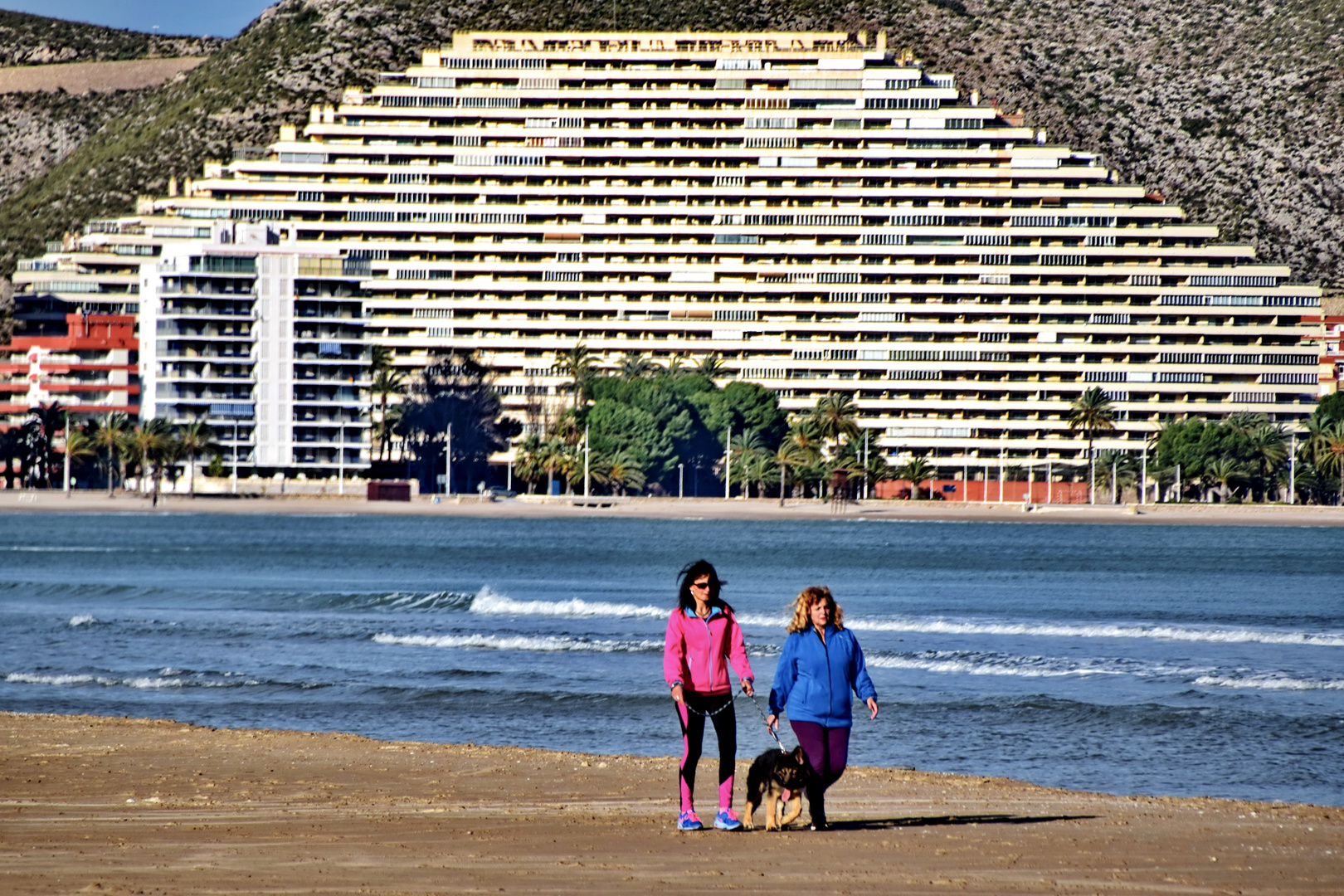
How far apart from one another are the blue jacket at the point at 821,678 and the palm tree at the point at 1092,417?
139339 millimetres

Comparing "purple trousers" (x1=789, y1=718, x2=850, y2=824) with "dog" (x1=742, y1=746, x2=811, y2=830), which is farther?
"dog" (x1=742, y1=746, x2=811, y2=830)

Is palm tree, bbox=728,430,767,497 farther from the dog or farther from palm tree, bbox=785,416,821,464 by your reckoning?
the dog

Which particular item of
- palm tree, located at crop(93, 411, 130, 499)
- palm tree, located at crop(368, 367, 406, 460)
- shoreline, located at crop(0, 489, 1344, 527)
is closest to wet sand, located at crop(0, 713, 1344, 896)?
shoreline, located at crop(0, 489, 1344, 527)

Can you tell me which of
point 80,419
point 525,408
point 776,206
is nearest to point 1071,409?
point 776,206

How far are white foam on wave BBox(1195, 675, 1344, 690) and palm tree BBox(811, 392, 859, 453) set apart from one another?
11996 cm

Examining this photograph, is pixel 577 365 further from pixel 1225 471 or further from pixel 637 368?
pixel 1225 471

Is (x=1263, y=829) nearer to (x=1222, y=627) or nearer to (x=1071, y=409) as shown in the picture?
(x=1222, y=627)

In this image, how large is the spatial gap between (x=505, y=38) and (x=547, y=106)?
39.3 feet

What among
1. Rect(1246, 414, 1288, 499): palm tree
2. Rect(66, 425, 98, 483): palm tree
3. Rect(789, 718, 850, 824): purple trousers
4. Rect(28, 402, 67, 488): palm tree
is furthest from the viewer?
Rect(28, 402, 67, 488): palm tree

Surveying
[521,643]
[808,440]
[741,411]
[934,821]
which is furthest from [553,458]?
[934,821]

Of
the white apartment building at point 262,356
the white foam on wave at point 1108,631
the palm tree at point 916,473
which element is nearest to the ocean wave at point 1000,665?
the white foam on wave at point 1108,631

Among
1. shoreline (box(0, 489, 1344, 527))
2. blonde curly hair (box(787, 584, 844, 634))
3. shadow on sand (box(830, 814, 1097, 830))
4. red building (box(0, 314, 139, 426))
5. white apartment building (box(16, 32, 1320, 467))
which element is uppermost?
white apartment building (box(16, 32, 1320, 467))

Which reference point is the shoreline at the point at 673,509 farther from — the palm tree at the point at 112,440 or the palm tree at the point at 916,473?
the palm tree at the point at 916,473

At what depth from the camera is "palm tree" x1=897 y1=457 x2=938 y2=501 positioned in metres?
147
